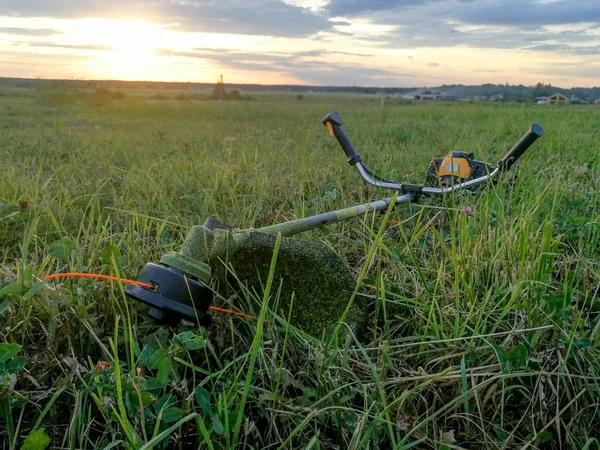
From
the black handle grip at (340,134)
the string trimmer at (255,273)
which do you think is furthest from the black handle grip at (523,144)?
the string trimmer at (255,273)

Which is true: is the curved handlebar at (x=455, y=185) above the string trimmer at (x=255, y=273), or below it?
above

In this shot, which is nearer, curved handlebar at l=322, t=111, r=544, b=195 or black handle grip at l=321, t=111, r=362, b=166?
curved handlebar at l=322, t=111, r=544, b=195

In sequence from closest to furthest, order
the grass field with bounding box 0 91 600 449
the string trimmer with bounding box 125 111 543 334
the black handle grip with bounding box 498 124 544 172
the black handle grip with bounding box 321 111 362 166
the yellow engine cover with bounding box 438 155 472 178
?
the grass field with bounding box 0 91 600 449 → the string trimmer with bounding box 125 111 543 334 → the black handle grip with bounding box 498 124 544 172 → the yellow engine cover with bounding box 438 155 472 178 → the black handle grip with bounding box 321 111 362 166

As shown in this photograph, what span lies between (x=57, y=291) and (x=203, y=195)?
4.91 feet

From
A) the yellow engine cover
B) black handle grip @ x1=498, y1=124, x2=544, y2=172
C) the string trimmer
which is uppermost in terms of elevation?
black handle grip @ x1=498, y1=124, x2=544, y2=172

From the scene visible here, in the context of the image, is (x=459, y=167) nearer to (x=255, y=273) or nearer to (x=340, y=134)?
(x=340, y=134)

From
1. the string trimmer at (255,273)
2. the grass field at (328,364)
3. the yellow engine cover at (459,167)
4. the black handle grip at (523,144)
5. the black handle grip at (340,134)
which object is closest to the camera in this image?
the grass field at (328,364)

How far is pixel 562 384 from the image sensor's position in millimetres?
1161

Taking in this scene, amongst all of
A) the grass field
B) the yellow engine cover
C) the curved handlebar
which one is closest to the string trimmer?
the grass field

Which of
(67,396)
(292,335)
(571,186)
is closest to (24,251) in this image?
(67,396)

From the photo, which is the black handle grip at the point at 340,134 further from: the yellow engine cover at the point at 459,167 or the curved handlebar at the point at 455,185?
the yellow engine cover at the point at 459,167

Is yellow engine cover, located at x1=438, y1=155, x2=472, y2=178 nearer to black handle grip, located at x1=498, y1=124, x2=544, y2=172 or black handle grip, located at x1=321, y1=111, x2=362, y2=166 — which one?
black handle grip, located at x1=498, y1=124, x2=544, y2=172

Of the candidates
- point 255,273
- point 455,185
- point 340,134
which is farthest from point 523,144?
point 255,273

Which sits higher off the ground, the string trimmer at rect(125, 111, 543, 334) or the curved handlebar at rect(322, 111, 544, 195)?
the curved handlebar at rect(322, 111, 544, 195)
